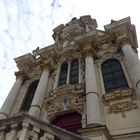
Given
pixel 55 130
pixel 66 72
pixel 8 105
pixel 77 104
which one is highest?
pixel 66 72

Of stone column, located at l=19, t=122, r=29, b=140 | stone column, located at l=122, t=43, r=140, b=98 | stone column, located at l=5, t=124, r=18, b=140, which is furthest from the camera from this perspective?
stone column, located at l=122, t=43, r=140, b=98

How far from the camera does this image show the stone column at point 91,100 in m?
8.89

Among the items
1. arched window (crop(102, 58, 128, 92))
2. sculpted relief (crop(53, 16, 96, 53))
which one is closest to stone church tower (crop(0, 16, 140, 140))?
arched window (crop(102, 58, 128, 92))

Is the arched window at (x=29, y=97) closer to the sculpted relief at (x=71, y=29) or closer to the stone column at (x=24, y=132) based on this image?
the sculpted relief at (x=71, y=29)

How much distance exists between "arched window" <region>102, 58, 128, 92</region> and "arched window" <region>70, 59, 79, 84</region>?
1.91 meters

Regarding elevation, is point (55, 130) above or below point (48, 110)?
below

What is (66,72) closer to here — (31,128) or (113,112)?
(113,112)

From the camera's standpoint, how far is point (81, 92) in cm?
1188

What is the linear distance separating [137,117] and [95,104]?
1.94 meters

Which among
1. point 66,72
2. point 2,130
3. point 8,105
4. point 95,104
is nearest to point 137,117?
point 95,104

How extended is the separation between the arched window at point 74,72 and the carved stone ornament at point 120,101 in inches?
133

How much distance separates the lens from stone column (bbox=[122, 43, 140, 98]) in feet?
33.3

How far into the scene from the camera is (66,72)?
15148 mm

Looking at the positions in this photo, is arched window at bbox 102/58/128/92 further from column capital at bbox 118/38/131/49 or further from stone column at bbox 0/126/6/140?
stone column at bbox 0/126/6/140
